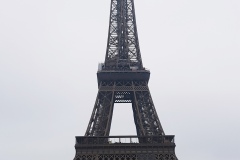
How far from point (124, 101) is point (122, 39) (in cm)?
1319

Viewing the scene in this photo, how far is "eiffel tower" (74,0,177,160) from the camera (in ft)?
245

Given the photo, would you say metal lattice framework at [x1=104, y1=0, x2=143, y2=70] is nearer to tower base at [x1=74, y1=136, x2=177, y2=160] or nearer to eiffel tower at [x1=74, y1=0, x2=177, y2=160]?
eiffel tower at [x1=74, y1=0, x2=177, y2=160]

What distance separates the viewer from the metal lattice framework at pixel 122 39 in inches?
3457

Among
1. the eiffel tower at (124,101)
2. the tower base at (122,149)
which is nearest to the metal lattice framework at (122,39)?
the eiffel tower at (124,101)

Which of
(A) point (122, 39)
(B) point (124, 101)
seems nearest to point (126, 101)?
(B) point (124, 101)

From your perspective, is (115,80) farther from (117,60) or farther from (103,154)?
(103,154)

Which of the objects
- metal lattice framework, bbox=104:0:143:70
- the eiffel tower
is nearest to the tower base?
the eiffel tower

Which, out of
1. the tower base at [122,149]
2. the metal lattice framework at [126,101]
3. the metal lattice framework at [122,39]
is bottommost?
the tower base at [122,149]

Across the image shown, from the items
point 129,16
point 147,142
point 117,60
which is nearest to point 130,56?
point 117,60

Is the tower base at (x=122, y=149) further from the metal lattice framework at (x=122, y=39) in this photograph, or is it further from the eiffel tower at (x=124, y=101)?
the metal lattice framework at (x=122, y=39)

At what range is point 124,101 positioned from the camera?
88562 mm

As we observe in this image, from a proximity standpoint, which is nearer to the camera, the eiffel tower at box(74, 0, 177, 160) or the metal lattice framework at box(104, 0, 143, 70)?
the eiffel tower at box(74, 0, 177, 160)

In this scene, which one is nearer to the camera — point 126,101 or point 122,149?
point 122,149

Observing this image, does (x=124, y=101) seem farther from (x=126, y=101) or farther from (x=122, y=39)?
(x=122, y=39)
